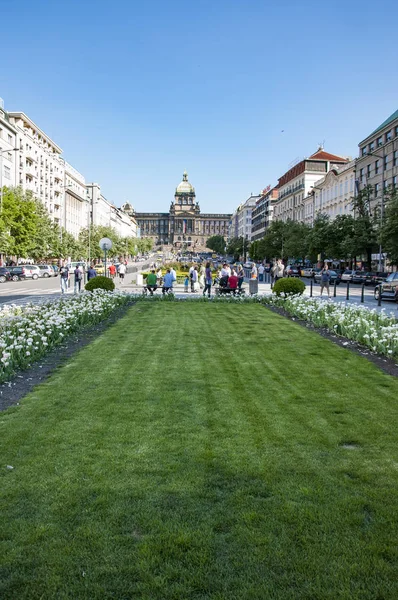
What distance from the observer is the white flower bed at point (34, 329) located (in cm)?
934

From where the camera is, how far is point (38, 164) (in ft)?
296

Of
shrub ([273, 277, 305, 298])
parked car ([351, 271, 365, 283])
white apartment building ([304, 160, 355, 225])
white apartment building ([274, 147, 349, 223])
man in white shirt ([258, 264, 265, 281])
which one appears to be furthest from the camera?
white apartment building ([274, 147, 349, 223])

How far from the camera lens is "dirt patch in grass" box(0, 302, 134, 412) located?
7812mm

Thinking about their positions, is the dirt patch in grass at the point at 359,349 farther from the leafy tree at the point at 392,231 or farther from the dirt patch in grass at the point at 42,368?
the leafy tree at the point at 392,231

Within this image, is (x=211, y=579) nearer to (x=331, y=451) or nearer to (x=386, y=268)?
(x=331, y=451)

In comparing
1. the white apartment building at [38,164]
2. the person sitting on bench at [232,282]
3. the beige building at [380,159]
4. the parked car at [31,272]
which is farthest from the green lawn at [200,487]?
the white apartment building at [38,164]

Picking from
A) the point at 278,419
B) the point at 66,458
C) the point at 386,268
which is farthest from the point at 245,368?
the point at 386,268

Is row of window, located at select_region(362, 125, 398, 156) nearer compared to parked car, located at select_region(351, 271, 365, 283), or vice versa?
parked car, located at select_region(351, 271, 365, 283)

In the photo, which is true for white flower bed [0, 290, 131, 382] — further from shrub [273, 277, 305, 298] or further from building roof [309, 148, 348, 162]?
building roof [309, 148, 348, 162]

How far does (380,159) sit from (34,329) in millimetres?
57492

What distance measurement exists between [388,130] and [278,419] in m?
60.0

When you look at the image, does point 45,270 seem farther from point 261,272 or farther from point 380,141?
point 380,141

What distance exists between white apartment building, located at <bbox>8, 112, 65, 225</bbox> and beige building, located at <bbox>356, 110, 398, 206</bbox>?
41682mm

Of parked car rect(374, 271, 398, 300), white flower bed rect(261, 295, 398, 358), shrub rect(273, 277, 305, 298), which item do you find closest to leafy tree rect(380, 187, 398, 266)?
parked car rect(374, 271, 398, 300)
